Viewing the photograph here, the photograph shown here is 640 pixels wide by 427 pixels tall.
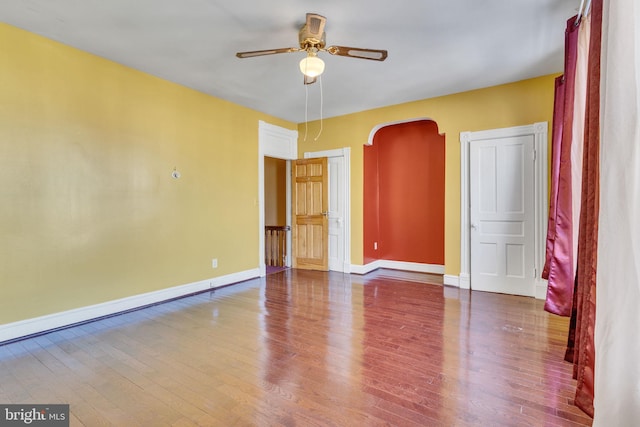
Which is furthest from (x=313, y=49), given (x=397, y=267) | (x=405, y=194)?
(x=397, y=267)

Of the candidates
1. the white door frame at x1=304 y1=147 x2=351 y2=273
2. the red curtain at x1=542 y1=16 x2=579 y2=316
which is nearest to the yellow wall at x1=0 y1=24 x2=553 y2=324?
the white door frame at x1=304 y1=147 x2=351 y2=273

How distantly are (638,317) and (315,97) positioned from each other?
14.0 ft

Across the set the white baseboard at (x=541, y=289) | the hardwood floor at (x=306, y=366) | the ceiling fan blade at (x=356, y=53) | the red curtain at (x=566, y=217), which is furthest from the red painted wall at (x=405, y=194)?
the red curtain at (x=566, y=217)

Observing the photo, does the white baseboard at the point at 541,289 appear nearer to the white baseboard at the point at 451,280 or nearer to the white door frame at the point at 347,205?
the white baseboard at the point at 451,280

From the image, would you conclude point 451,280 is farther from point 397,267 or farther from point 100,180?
point 100,180

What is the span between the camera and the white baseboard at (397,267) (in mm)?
5434

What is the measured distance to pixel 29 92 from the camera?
9.34 ft

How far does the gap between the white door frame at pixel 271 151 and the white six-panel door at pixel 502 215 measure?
314 centimetres

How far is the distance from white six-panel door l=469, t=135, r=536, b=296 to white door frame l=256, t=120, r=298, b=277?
314cm

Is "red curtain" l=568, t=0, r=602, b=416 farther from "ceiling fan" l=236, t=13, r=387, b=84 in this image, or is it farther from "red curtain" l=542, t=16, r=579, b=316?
"ceiling fan" l=236, t=13, r=387, b=84

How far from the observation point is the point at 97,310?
3.30 metres

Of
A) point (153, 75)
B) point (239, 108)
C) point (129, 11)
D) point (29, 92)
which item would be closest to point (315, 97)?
point (239, 108)

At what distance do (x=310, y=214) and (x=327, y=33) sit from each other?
339 centimetres

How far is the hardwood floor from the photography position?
180cm
